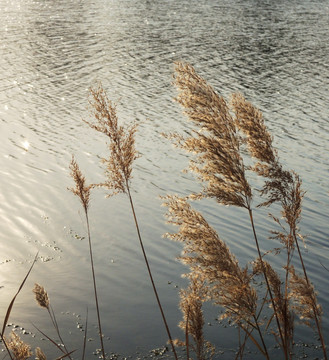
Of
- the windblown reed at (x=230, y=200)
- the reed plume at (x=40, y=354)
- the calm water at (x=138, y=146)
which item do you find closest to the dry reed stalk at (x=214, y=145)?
the windblown reed at (x=230, y=200)

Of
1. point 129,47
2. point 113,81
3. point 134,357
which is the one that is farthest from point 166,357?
point 129,47

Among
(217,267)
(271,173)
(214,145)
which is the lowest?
(217,267)

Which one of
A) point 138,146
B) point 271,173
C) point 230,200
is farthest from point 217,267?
point 138,146

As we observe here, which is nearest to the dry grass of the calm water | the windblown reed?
the windblown reed

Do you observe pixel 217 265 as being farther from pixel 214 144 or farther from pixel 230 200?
pixel 214 144

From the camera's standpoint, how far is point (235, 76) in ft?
104

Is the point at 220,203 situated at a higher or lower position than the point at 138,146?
higher

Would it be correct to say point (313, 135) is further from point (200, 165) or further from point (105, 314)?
point (200, 165)

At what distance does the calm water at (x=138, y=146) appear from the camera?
1112 cm

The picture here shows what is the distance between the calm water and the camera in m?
11.1

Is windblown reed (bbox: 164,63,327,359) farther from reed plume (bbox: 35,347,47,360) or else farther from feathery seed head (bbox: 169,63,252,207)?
reed plume (bbox: 35,347,47,360)

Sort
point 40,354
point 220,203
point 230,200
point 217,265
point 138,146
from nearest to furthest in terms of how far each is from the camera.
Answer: point 40,354 → point 217,265 → point 230,200 → point 220,203 → point 138,146

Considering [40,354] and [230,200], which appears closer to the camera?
[40,354]

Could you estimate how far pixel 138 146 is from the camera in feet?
67.9
